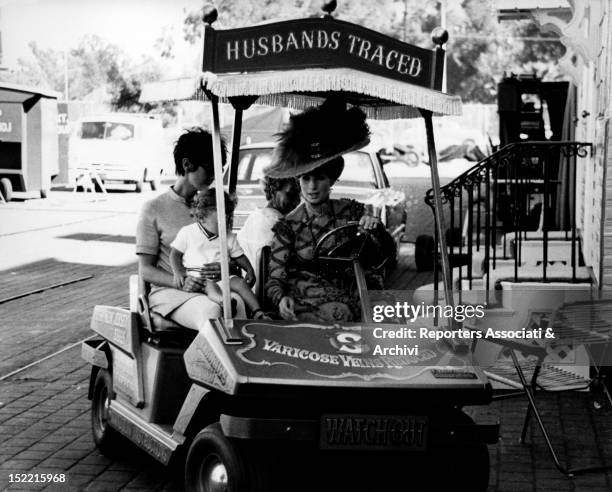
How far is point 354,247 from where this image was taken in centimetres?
543

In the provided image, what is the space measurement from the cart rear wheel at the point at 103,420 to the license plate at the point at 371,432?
1.88m

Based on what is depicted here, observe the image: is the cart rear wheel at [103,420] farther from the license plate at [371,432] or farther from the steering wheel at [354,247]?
the license plate at [371,432]

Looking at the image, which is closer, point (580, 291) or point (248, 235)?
point (248, 235)

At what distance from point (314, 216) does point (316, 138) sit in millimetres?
409

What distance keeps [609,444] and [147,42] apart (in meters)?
42.8

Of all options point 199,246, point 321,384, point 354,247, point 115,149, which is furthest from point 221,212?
point 115,149

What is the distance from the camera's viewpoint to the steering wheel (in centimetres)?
540

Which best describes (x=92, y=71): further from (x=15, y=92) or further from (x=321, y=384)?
(x=321, y=384)

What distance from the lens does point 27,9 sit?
3678 centimetres

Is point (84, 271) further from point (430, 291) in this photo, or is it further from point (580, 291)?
point (580, 291)

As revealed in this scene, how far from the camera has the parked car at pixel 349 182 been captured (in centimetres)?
1274

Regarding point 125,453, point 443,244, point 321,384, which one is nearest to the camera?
point 321,384

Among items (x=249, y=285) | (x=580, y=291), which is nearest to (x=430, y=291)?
(x=580, y=291)

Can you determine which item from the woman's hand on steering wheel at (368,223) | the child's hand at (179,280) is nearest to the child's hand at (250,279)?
the child's hand at (179,280)
